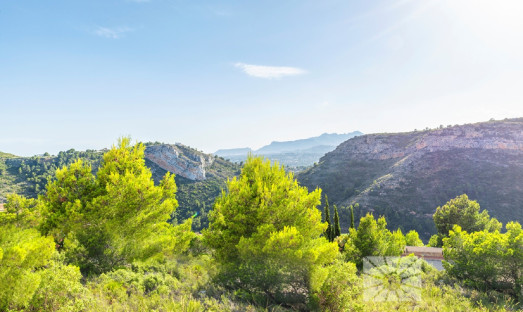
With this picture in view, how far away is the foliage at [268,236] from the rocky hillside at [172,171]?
138 ft

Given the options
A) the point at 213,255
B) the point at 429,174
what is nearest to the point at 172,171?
the point at 429,174

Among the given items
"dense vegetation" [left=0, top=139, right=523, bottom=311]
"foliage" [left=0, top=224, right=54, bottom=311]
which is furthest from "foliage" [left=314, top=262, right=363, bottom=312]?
"foliage" [left=0, top=224, right=54, bottom=311]

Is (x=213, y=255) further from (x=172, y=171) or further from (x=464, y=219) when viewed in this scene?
(x=172, y=171)

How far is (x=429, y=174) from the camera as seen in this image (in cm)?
7069

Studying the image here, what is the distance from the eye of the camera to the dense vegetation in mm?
7039

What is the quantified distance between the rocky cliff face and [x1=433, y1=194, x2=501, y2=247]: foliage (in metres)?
80.1

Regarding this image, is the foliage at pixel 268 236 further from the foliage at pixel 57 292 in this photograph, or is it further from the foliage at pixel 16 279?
the foliage at pixel 16 279

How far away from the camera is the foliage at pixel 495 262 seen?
1058 cm

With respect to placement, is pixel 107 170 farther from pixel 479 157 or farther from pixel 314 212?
pixel 479 157

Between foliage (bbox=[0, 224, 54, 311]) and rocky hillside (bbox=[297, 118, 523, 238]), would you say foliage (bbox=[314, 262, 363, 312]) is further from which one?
rocky hillside (bbox=[297, 118, 523, 238])

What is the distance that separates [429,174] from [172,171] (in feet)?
289

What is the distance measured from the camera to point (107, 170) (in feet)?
41.5

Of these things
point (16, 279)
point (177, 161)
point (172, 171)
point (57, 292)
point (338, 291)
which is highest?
point (177, 161)

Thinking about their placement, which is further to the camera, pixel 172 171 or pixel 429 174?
pixel 172 171
